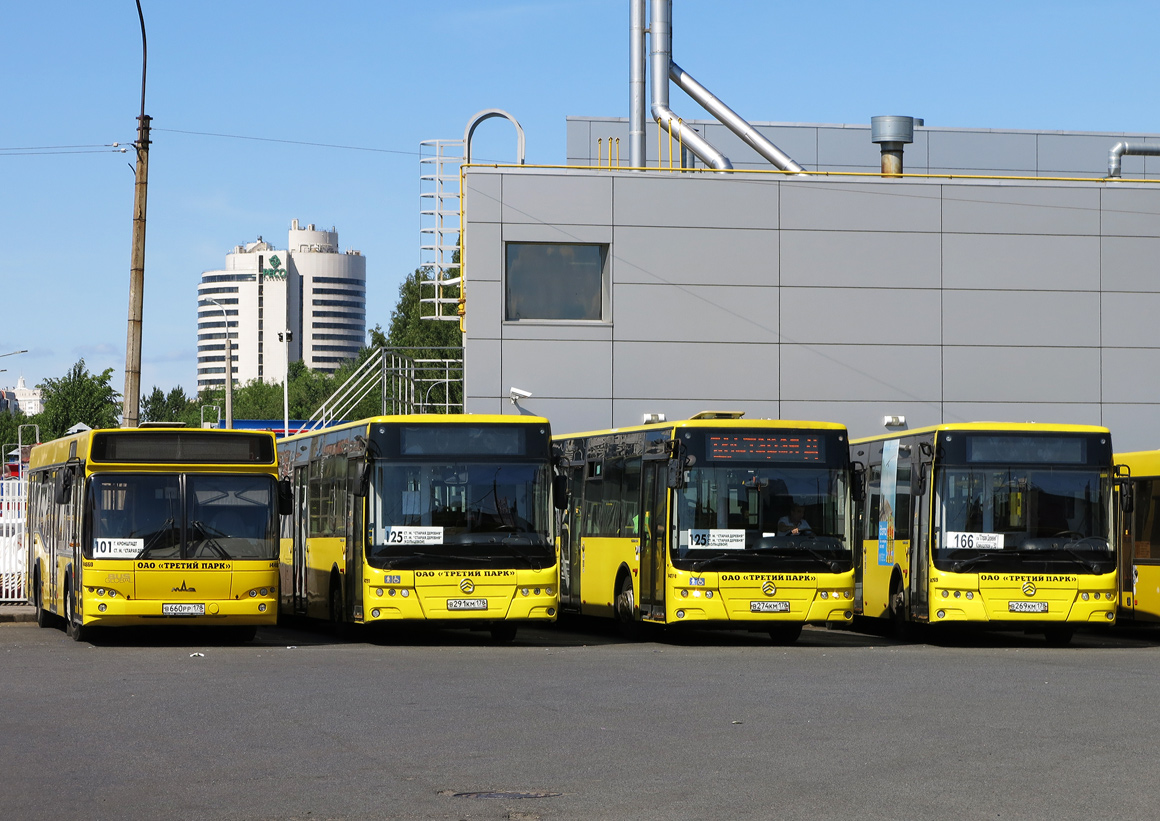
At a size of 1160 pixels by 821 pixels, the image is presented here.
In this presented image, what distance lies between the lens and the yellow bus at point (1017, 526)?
2148cm

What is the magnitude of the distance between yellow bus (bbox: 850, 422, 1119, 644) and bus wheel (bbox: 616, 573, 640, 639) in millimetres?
3725

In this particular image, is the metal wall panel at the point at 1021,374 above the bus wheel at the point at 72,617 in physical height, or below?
above

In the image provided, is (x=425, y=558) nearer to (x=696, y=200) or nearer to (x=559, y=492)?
(x=559, y=492)

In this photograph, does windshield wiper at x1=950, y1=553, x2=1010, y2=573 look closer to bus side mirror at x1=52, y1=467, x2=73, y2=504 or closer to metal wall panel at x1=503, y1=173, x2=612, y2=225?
bus side mirror at x1=52, y1=467, x2=73, y2=504

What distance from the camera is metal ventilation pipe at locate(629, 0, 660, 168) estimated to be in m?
38.2

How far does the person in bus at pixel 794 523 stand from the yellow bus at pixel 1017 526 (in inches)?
64.7

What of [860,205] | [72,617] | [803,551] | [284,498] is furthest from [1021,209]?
[72,617]

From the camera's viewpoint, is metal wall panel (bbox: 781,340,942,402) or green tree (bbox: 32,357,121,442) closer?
metal wall panel (bbox: 781,340,942,402)

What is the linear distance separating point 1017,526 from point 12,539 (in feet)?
51.7

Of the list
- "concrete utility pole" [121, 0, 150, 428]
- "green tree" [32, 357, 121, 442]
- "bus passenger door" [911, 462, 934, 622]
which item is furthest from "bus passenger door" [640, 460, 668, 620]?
"green tree" [32, 357, 121, 442]

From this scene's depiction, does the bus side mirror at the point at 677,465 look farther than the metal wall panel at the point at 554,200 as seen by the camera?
No

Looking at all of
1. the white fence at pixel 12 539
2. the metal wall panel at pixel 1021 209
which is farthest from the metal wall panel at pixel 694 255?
the white fence at pixel 12 539

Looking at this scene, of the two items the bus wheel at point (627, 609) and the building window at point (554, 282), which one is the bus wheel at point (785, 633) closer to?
the bus wheel at point (627, 609)

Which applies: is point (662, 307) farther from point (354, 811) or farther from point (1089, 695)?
point (354, 811)
